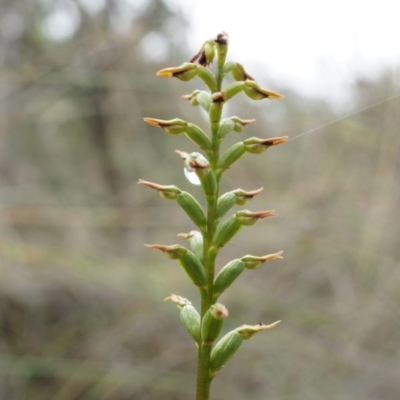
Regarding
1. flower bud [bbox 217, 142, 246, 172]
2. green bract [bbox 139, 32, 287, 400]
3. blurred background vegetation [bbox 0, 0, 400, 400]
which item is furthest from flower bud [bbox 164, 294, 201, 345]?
blurred background vegetation [bbox 0, 0, 400, 400]

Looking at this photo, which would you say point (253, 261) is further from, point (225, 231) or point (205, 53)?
point (205, 53)

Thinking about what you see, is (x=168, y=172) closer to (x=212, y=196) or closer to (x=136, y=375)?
(x=136, y=375)

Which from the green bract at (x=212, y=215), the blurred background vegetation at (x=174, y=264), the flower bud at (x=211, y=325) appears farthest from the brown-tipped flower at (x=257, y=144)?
the blurred background vegetation at (x=174, y=264)

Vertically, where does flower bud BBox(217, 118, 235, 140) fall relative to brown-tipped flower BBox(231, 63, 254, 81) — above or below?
below

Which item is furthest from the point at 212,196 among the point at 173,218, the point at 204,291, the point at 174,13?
the point at 174,13

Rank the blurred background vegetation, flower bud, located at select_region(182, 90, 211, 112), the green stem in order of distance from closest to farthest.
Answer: the green stem → flower bud, located at select_region(182, 90, 211, 112) → the blurred background vegetation

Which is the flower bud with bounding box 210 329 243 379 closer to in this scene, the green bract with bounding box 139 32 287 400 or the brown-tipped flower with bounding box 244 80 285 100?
the green bract with bounding box 139 32 287 400
